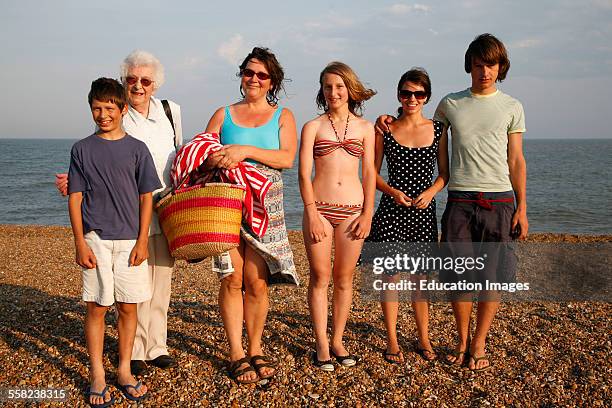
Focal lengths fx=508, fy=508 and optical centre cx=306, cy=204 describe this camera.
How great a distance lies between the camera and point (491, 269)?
14.1 feet

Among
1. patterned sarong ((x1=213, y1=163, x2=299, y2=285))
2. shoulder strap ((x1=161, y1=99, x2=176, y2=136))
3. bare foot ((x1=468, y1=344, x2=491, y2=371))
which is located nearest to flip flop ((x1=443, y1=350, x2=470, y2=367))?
Answer: bare foot ((x1=468, y1=344, x2=491, y2=371))

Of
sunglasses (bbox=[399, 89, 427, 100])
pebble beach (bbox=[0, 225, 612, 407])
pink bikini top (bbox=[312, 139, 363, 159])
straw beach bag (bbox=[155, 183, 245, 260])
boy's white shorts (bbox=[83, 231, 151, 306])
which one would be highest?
sunglasses (bbox=[399, 89, 427, 100])

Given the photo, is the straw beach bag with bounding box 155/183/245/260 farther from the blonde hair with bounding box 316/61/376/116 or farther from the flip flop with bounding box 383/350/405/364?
the flip flop with bounding box 383/350/405/364

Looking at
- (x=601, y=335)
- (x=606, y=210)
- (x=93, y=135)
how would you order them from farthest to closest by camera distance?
(x=606, y=210)
(x=601, y=335)
(x=93, y=135)

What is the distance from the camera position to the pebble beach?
3.95 m

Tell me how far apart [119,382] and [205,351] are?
39.4 inches

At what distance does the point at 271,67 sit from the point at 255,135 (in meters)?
0.56

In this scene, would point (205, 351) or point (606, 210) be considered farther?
point (606, 210)

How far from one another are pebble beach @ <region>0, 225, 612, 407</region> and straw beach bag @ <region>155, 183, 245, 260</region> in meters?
1.21

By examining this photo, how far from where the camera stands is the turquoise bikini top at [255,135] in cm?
392

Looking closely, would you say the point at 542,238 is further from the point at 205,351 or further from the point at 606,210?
the point at 606,210

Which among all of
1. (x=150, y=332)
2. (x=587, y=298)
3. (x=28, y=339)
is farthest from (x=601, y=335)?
(x=28, y=339)

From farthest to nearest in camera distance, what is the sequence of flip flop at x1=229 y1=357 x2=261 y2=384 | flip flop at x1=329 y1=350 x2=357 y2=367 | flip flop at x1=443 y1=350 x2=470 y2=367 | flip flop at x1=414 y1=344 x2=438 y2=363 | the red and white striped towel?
flip flop at x1=414 y1=344 x2=438 y2=363 < flip flop at x1=443 y1=350 x2=470 y2=367 < flip flop at x1=329 y1=350 x2=357 y2=367 < flip flop at x1=229 y1=357 x2=261 y2=384 < the red and white striped towel

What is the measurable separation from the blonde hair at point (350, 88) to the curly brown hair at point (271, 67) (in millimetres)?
368
